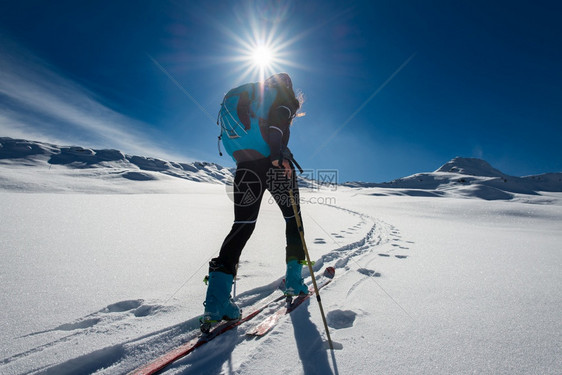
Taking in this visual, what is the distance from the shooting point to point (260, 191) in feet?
7.66

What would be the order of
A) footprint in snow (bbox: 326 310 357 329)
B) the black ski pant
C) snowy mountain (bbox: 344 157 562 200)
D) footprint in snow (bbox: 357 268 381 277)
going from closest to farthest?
footprint in snow (bbox: 326 310 357 329)
the black ski pant
footprint in snow (bbox: 357 268 381 277)
snowy mountain (bbox: 344 157 562 200)

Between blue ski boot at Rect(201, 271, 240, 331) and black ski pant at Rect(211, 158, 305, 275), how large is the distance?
7cm

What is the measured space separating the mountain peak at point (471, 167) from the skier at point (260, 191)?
529 ft

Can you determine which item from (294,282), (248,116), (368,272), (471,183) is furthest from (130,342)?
(471,183)

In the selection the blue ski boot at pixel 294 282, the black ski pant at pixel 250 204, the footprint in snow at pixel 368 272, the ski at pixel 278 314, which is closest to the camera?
the ski at pixel 278 314

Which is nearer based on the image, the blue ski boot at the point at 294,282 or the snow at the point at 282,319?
the snow at the point at 282,319

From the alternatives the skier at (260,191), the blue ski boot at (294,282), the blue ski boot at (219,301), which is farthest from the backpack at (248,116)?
the blue ski boot at (294,282)

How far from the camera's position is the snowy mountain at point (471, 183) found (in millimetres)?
49656

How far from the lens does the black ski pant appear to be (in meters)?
2.10

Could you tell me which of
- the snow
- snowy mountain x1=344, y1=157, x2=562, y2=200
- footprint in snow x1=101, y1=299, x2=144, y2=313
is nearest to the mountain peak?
snowy mountain x1=344, y1=157, x2=562, y2=200

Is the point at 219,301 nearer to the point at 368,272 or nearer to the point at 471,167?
the point at 368,272

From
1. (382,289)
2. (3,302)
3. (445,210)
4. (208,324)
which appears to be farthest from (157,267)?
(445,210)

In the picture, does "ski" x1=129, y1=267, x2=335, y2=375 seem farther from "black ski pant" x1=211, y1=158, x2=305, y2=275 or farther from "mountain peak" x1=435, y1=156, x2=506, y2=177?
"mountain peak" x1=435, y1=156, x2=506, y2=177

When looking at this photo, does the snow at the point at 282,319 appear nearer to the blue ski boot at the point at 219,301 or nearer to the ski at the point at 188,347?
the ski at the point at 188,347
